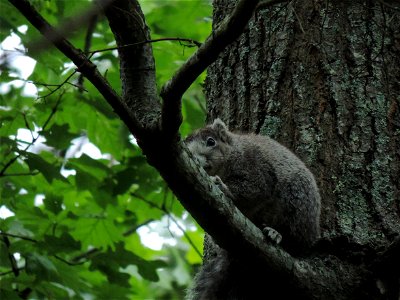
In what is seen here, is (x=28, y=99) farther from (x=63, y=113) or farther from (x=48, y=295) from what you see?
Result: (x=48, y=295)

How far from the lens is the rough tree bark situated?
7.64 feet

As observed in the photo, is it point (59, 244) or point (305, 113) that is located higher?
point (59, 244)

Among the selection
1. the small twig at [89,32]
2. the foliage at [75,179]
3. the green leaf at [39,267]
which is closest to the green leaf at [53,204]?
the foliage at [75,179]

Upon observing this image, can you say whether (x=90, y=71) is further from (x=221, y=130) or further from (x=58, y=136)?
(x=58, y=136)

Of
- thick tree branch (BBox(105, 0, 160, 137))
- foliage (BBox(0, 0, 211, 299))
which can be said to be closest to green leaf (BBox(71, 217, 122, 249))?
foliage (BBox(0, 0, 211, 299))

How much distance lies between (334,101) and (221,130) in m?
0.73

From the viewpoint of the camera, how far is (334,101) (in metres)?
3.40

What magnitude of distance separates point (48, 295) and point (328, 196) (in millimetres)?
2002

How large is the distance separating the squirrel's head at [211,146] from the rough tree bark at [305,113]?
10 cm

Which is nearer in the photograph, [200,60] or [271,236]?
[200,60]

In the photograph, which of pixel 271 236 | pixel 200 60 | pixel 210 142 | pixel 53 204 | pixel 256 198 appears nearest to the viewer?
pixel 200 60

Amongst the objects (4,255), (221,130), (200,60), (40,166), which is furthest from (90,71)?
(4,255)

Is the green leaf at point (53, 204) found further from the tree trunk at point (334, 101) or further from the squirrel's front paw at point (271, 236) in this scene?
the squirrel's front paw at point (271, 236)

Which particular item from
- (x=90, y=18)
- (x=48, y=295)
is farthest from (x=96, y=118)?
(x=90, y=18)
